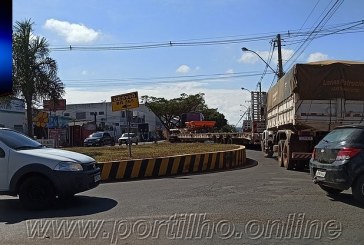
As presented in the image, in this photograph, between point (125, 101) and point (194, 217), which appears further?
point (125, 101)

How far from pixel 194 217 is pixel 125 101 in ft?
35.6

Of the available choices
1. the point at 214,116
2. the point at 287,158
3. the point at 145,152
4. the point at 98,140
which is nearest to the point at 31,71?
the point at 145,152

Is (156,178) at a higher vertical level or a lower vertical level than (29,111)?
lower

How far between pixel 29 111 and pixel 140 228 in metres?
22.7

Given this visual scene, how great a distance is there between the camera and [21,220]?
8.77m

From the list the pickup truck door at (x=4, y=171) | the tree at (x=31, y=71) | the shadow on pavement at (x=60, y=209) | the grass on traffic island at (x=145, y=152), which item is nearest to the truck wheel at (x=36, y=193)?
the shadow on pavement at (x=60, y=209)

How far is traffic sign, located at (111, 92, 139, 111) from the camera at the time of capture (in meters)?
18.6

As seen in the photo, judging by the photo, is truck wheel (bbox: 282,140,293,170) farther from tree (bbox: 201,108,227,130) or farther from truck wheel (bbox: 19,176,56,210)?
tree (bbox: 201,108,227,130)

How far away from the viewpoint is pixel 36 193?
981 centimetres

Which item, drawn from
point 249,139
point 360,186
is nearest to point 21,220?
point 360,186

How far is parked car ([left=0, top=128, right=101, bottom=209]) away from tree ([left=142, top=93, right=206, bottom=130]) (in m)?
84.6

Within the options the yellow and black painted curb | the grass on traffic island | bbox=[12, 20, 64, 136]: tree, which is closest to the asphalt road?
the yellow and black painted curb

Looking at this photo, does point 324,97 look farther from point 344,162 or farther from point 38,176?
point 38,176

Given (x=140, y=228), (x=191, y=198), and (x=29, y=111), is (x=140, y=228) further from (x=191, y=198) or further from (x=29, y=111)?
(x=29, y=111)
